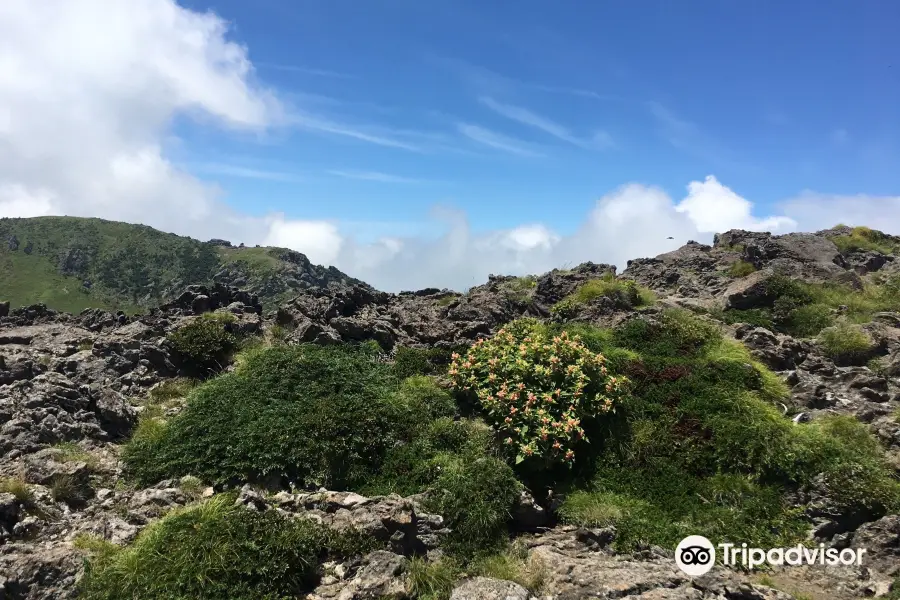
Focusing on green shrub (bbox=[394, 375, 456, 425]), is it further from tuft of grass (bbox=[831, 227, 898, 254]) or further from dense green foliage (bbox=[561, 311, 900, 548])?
tuft of grass (bbox=[831, 227, 898, 254])

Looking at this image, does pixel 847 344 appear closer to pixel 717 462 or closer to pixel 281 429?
pixel 717 462

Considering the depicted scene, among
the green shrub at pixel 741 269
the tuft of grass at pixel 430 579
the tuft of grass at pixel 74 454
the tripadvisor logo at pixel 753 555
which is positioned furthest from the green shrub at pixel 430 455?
the green shrub at pixel 741 269

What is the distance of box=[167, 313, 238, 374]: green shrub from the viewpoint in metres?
15.2

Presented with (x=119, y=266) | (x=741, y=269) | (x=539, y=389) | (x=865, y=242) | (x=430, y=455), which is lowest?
(x=430, y=455)

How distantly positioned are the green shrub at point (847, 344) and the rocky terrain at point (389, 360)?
6 cm

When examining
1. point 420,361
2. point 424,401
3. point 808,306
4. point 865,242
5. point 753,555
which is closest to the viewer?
point 753,555

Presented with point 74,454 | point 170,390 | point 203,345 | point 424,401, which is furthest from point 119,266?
point 424,401

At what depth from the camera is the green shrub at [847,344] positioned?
15492 millimetres

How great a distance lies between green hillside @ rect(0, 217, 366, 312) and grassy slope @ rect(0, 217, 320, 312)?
8.0 inches

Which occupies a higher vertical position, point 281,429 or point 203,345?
point 203,345

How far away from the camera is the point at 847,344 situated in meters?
15.7

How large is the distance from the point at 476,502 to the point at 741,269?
21.3m

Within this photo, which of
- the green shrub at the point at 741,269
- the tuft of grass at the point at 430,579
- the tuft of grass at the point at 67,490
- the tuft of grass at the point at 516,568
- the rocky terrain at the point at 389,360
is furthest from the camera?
the green shrub at the point at 741,269

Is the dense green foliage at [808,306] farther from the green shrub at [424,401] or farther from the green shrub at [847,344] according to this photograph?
the green shrub at [424,401]
